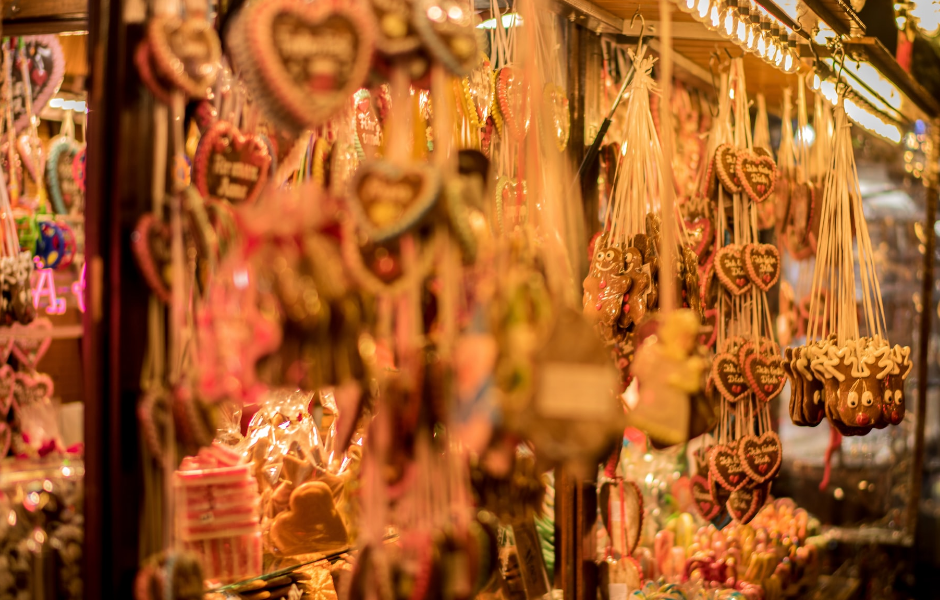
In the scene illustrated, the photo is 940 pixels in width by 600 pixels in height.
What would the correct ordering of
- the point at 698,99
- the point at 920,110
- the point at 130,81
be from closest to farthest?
the point at 130,81, the point at 698,99, the point at 920,110

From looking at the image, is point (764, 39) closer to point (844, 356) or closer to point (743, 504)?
point (844, 356)

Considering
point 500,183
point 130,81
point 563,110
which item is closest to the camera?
point 130,81

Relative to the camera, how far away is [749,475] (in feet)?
5.30

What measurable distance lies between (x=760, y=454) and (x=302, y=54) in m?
1.24

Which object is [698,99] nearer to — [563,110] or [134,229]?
[563,110]

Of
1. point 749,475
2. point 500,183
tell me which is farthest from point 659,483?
point 500,183

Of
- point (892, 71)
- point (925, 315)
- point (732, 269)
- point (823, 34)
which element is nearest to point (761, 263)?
point (732, 269)

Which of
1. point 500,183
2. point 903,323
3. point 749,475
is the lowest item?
point 749,475

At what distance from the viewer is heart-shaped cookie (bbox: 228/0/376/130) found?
65 centimetres

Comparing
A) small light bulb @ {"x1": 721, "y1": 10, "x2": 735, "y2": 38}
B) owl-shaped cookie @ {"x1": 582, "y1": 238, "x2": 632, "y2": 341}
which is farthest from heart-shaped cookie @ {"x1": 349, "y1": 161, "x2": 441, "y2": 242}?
small light bulb @ {"x1": 721, "y1": 10, "x2": 735, "y2": 38}

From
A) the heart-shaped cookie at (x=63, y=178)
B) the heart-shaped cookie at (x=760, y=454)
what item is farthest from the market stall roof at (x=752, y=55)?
the heart-shaped cookie at (x=63, y=178)

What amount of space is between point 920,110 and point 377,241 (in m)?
3.15

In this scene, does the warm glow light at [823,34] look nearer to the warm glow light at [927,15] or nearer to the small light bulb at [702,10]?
the small light bulb at [702,10]

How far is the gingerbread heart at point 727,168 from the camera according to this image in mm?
1707
